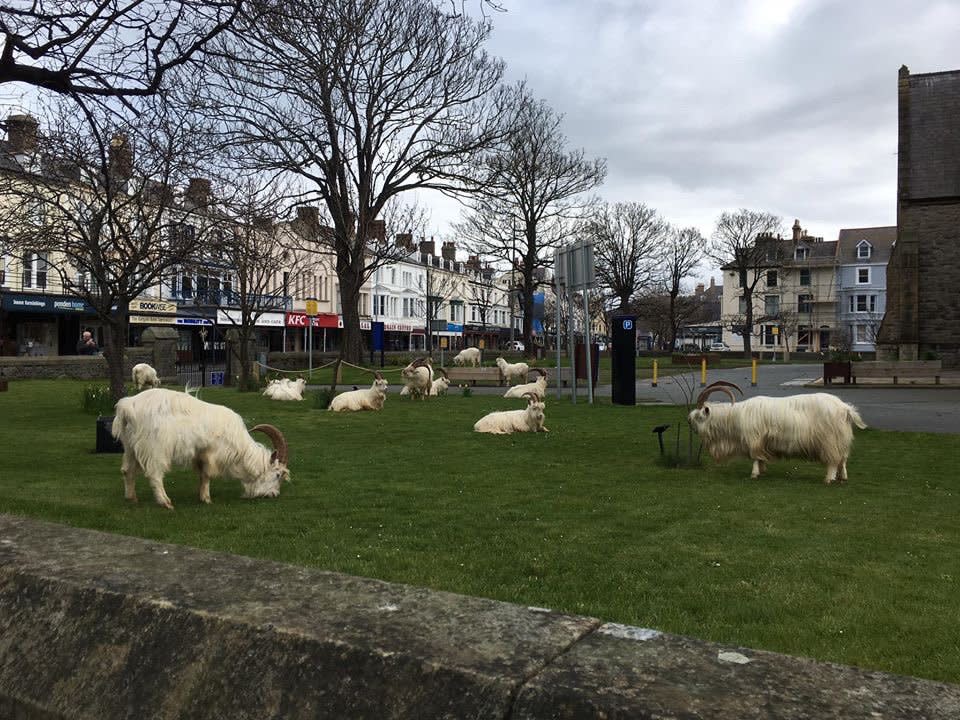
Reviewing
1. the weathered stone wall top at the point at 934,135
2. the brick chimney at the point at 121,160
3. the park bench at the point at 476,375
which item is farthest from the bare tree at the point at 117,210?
the weathered stone wall top at the point at 934,135

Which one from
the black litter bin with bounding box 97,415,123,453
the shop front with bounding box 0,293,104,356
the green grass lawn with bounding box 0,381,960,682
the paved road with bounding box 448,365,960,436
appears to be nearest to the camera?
the green grass lawn with bounding box 0,381,960,682

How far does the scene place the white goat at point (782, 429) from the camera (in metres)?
9.56

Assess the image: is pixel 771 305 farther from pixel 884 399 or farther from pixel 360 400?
pixel 360 400

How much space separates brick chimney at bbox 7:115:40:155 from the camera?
1012 cm

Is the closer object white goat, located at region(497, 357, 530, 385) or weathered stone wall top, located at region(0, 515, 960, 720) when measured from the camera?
weathered stone wall top, located at region(0, 515, 960, 720)

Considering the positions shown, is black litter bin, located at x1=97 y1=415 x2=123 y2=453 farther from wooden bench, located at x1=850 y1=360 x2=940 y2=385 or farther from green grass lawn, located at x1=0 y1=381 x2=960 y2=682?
wooden bench, located at x1=850 y1=360 x2=940 y2=385

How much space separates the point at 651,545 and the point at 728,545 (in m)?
0.66

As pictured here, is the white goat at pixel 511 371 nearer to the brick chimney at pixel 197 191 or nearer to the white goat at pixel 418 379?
the white goat at pixel 418 379

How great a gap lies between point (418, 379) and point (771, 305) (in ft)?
280

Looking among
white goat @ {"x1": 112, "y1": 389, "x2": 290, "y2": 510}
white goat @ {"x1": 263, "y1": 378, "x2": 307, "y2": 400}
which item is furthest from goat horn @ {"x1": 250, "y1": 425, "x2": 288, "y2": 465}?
white goat @ {"x1": 263, "y1": 378, "x2": 307, "y2": 400}

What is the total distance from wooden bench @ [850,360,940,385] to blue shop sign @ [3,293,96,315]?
122 feet

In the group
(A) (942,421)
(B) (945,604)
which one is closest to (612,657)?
(B) (945,604)

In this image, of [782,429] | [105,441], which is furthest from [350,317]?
[782,429]

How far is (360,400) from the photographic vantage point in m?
19.9
